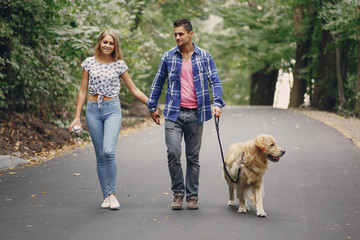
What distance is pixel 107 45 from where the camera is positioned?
639cm

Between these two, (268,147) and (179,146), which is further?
(179,146)

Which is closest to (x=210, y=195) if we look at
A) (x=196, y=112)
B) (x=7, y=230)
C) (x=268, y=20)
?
(x=196, y=112)

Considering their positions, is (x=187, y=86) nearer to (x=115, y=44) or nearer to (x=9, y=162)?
(x=115, y=44)

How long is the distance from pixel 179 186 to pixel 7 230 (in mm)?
2092

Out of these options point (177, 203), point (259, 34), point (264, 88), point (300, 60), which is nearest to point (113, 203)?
point (177, 203)

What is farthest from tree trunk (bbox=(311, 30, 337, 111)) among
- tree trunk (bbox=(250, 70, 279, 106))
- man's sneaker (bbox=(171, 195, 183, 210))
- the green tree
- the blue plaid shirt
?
man's sneaker (bbox=(171, 195, 183, 210))

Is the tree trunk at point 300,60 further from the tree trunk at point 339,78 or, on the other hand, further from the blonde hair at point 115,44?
the blonde hair at point 115,44

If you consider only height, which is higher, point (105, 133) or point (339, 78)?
point (339, 78)

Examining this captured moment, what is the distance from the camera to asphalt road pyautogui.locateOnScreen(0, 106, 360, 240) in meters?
5.48

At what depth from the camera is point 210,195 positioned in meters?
7.48

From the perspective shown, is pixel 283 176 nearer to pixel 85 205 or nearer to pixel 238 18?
pixel 85 205

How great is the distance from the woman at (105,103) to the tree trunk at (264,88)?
32.4 meters

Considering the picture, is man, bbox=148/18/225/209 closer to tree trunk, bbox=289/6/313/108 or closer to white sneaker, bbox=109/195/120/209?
white sneaker, bbox=109/195/120/209

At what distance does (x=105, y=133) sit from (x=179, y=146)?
91 cm
